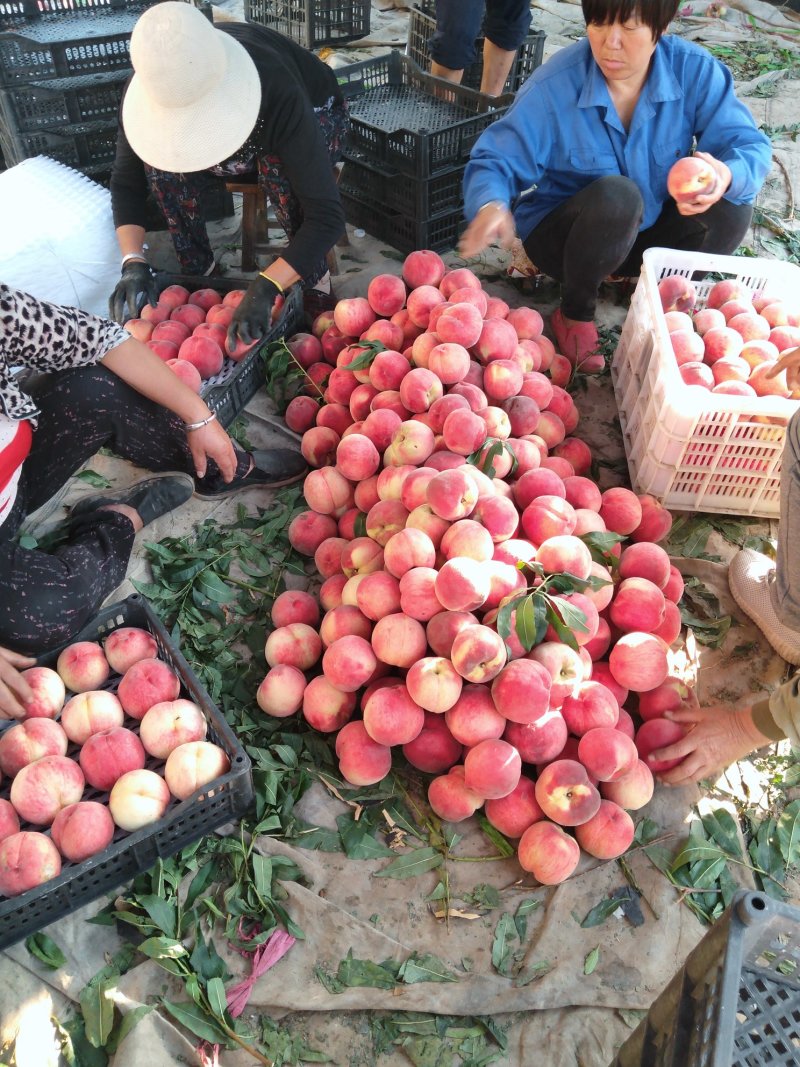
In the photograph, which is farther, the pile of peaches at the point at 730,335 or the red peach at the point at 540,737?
the pile of peaches at the point at 730,335

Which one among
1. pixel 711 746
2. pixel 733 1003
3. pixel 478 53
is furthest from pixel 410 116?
pixel 733 1003

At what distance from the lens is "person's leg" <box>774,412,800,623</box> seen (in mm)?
1672

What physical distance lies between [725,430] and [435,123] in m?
2.17

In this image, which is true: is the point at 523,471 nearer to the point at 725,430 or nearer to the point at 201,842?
the point at 725,430

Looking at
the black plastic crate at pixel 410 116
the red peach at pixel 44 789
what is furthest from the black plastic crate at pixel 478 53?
the red peach at pixel 44 789

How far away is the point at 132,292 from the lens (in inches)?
111

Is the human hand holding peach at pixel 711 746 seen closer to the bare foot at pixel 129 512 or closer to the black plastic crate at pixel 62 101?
the bare foot at pixel 129 512

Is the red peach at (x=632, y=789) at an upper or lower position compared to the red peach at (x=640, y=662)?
lower

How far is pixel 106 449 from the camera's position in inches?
103

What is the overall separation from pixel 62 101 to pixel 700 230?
2595mm

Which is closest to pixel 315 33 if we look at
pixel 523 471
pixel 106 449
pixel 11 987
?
pixel 106 449

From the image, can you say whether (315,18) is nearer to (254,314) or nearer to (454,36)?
(454,36)

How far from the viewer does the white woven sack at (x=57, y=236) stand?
2846mm

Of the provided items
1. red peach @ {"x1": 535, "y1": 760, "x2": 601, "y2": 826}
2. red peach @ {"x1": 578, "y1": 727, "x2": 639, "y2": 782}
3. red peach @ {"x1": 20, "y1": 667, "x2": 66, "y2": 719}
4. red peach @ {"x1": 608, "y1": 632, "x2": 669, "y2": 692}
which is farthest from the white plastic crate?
red peach @ {"x1": 20, "y1": 667, "x2": 66, "y2": 719}
